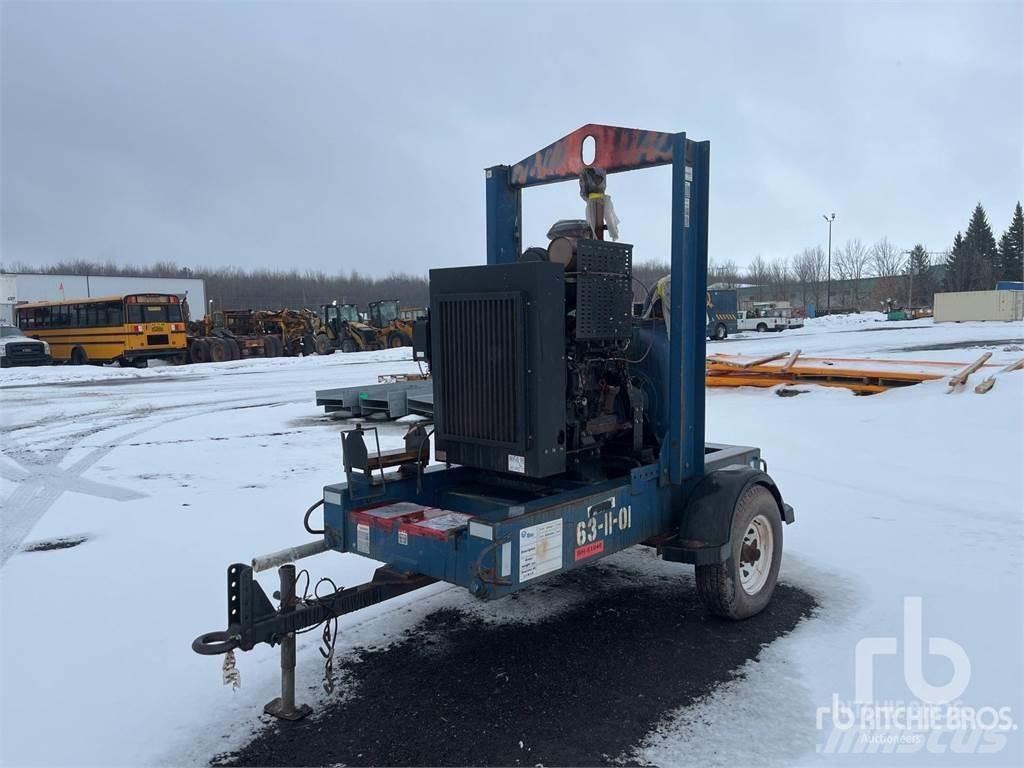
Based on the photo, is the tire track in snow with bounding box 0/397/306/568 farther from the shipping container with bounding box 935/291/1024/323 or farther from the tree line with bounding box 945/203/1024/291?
the tree line with bounding box 945/203/1024/291

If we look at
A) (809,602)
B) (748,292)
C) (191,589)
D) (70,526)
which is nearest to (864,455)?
(809,602)

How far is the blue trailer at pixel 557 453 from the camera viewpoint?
Result: 12.4ft

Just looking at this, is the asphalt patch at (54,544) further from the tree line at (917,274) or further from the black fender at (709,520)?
the tree line at (917,274)

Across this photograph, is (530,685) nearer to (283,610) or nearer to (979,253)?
(283,610)

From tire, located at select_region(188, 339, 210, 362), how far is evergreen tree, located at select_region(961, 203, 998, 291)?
2912 inches

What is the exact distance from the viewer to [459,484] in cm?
509

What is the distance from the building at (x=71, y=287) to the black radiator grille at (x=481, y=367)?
59373 millimetres

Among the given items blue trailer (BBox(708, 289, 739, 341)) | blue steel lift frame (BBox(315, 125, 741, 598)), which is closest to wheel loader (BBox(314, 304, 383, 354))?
blue trailer (BBox(708, 289, 739, 341))

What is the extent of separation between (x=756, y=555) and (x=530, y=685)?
173 cm

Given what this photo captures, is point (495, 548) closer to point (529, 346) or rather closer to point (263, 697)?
point (529, 346)

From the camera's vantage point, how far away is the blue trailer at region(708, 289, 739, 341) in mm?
39906

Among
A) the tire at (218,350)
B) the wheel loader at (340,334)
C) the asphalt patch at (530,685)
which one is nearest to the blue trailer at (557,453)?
the asphalt patch at (530,685)

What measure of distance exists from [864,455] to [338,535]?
23.2 ft

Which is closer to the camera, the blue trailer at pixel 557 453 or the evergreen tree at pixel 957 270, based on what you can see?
the blue trailer at pixel 557 453
